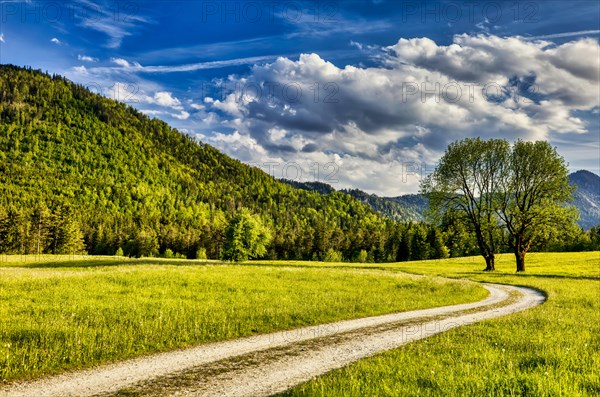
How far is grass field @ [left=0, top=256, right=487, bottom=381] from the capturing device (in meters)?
11.2

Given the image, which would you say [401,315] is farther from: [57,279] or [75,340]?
[57,279]

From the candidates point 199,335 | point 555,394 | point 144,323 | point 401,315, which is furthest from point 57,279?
point 555,394

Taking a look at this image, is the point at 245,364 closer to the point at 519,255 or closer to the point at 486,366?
the point at 486,366

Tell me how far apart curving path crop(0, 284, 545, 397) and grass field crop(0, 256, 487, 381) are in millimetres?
915

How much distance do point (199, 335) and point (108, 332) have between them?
3.02 meters

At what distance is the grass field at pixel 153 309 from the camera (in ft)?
36.7

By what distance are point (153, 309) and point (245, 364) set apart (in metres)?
8.21

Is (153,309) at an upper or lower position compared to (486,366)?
lower

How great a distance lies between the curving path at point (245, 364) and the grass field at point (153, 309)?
0.92 metres

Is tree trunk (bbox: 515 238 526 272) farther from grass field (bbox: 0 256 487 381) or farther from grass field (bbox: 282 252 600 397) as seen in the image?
grass field (bbox: 282 252 600 397)

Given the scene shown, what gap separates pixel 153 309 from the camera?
1706 cm

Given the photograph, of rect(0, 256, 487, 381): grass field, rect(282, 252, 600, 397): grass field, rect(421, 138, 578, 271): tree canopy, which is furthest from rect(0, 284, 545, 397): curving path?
rect(421, 138, 578, 271): tree canopy

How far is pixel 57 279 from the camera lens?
25.1 meters

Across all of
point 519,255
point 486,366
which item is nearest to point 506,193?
point 519,255
